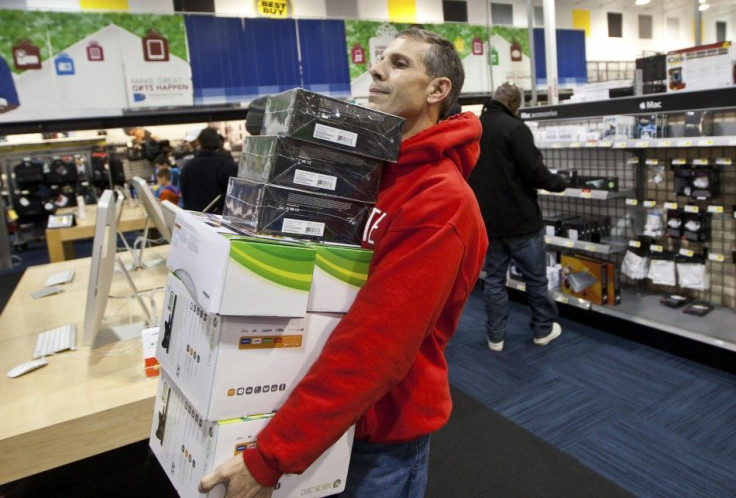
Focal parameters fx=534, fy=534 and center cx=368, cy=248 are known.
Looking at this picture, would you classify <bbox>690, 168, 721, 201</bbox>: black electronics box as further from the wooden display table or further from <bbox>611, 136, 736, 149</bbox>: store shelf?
the wooden display table

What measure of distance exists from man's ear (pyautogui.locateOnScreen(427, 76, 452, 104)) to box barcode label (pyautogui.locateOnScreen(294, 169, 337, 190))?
288 mm

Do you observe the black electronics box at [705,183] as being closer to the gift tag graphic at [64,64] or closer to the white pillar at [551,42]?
the white pillar at [551,42]

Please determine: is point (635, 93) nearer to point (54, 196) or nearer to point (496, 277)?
point (496, 277)

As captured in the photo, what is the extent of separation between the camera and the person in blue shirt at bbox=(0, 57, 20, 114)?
5473 mm

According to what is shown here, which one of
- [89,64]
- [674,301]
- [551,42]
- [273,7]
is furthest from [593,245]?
[273,7]

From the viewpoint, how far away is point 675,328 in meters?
3.41

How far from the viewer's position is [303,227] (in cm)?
106

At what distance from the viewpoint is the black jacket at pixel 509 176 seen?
11.0 ft

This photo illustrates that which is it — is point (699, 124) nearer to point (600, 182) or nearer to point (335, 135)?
point (600, 182)

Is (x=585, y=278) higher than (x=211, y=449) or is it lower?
lower

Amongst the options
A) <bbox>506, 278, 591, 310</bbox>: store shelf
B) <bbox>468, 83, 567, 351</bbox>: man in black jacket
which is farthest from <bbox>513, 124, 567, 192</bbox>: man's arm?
<bbox>506, 278, 591, 310</bbox>: store shelf

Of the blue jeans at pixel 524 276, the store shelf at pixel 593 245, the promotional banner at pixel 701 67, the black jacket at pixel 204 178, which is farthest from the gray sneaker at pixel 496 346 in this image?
the black jacket at pixel 204 178

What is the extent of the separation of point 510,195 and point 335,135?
261cm

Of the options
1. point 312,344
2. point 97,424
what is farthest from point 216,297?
point 97,424
